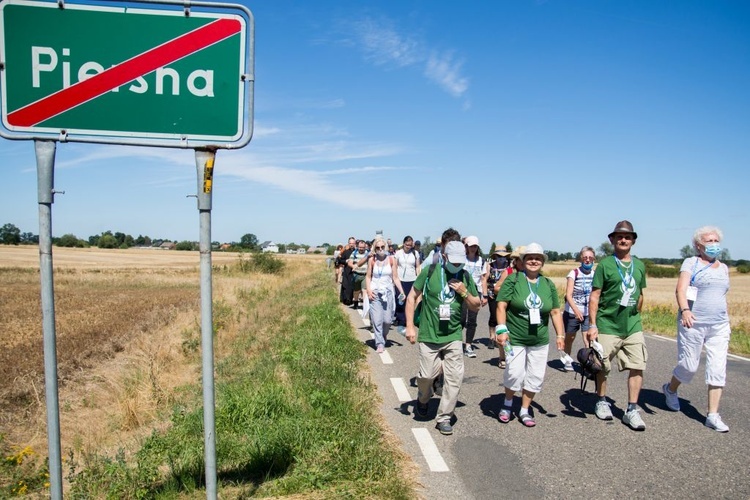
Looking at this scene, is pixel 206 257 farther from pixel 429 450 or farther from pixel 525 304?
pixel 525 304

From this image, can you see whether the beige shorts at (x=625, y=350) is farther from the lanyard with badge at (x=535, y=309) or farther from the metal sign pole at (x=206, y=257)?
the metal sign pole at (x=206, y=257)

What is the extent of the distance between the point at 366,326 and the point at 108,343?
21.0 ft

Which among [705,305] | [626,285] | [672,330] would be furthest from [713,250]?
[672,330]

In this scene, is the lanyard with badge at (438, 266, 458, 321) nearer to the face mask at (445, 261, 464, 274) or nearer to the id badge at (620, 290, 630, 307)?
the face mask at (445, 261, 464, 274)

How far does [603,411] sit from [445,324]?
1.99 meters

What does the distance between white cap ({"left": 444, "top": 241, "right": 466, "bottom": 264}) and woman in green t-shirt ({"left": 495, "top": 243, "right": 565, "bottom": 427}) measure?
26.4 inches

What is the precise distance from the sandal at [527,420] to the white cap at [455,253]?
1.74 metres

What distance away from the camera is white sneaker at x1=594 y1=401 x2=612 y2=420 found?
5.86 meters

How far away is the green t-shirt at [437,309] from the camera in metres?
5.58

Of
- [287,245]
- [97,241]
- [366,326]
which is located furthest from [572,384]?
[287,245]

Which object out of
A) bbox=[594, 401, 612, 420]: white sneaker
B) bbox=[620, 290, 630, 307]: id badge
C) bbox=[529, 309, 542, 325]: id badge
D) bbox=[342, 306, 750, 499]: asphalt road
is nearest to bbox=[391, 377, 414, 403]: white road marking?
bbox=[342, 306, 750, 499]: asphalt road

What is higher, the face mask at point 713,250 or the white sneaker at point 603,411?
the face mask at point 713,250

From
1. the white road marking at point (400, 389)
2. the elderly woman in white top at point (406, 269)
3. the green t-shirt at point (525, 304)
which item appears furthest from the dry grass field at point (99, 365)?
the green t-shirt at point (525, 304)

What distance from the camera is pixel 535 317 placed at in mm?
5660
